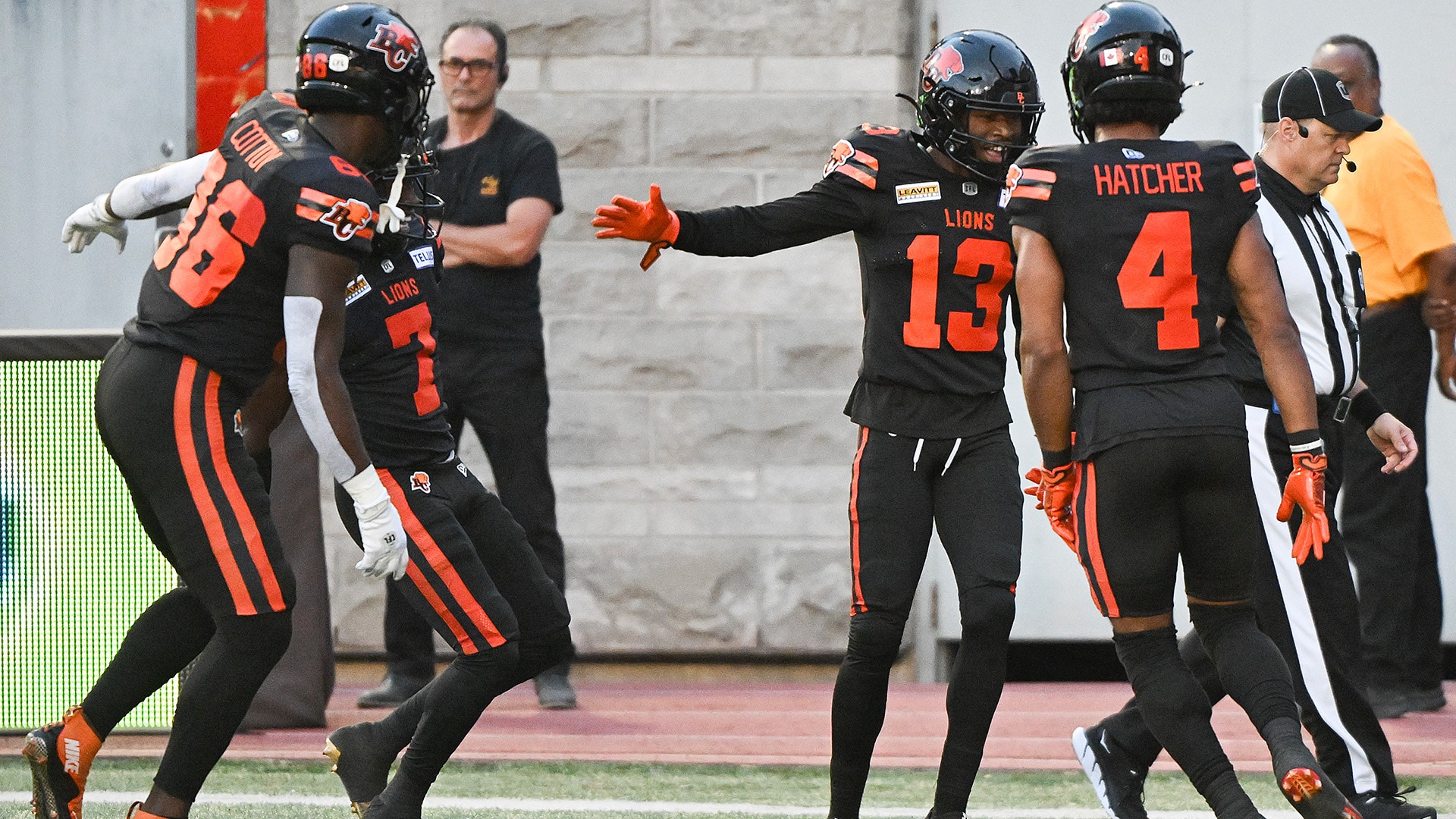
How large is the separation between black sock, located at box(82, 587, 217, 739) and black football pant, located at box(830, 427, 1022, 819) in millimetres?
1520

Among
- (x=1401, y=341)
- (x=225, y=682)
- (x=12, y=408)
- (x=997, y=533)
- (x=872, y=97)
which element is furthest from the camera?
(x=872, y=97)

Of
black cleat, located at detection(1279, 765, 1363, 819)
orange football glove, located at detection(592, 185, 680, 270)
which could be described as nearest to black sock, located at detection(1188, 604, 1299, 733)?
black cleat, located at detection(1279, 765, 1363, 819)

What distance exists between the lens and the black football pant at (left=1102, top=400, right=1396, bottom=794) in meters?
4.70

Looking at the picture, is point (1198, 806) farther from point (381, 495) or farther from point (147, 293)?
point (147, 293)

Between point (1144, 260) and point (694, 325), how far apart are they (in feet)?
13.3

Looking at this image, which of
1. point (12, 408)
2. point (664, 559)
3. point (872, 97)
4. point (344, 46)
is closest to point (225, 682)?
point (344, 46)

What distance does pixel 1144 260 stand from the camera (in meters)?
3.96

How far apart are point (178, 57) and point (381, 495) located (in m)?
4.77

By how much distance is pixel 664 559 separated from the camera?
7871 mm

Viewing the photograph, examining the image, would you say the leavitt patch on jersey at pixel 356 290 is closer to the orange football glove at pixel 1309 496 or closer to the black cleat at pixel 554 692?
the orange football glove at pixel 1309 496

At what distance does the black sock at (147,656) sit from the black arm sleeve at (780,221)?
143 cm

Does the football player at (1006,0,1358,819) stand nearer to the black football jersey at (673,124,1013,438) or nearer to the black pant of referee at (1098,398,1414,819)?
the black football jersey at (673,124,1013,438)

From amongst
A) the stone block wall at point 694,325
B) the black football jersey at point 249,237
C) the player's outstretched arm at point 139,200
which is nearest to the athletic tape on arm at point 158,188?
the player's outstretched arm at point 139,200

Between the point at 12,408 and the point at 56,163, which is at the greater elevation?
the point at 56,163
